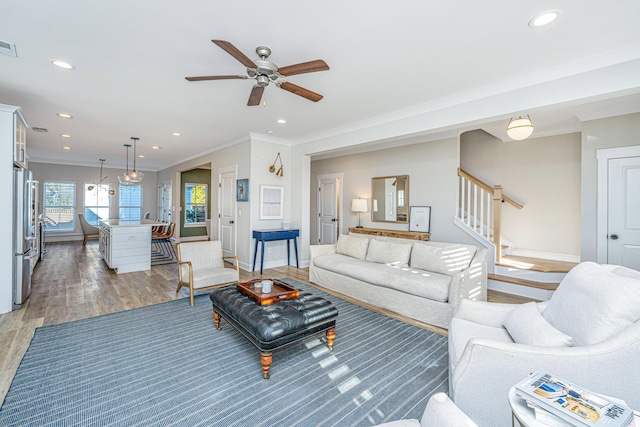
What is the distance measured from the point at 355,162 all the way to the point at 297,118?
2.73m

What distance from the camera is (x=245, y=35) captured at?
2.25m

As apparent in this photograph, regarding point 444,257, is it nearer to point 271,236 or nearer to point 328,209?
point 271,236

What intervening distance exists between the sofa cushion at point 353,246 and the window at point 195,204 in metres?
7.19

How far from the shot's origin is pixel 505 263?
463 cm

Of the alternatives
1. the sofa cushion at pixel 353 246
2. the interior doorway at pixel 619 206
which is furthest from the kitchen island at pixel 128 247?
the interior doorway at pixel 619 206

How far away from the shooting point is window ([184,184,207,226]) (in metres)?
10.1

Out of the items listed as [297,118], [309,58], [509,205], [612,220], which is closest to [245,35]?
[309,58]

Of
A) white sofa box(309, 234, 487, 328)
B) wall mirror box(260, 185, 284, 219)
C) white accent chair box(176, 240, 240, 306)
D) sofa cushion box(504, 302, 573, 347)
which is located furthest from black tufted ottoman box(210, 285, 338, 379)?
wall mirror box(260, 185, 284, 219)

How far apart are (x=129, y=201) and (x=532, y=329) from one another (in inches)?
465

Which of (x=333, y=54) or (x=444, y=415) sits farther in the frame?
(x=333, y=54)

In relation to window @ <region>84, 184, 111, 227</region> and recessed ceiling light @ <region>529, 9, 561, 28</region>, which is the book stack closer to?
recessed ceiling light @ <region>529, 9, 561, 28</region>

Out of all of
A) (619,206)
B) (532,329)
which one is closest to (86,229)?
(532,329)

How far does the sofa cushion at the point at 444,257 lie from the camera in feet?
11.4

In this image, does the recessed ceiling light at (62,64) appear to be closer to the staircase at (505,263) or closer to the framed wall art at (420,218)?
the framed wall art at (420,218)
